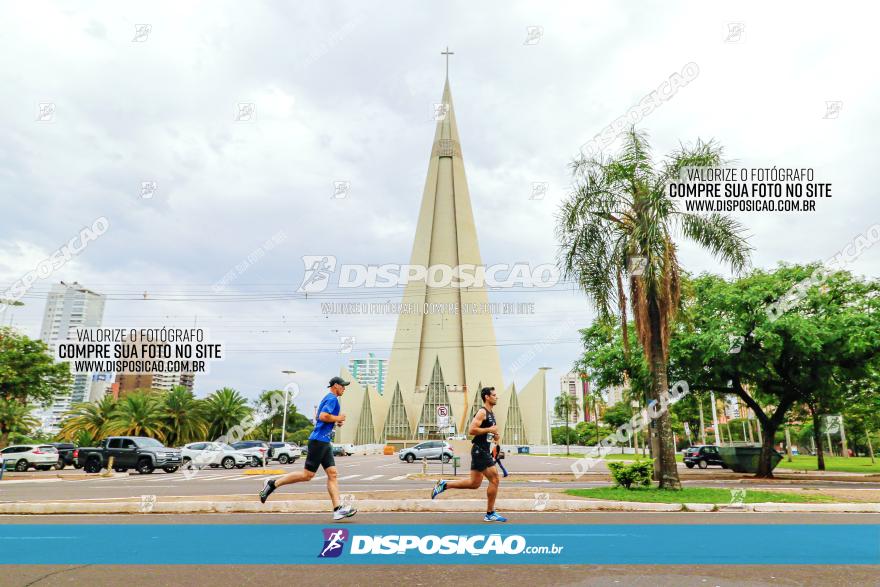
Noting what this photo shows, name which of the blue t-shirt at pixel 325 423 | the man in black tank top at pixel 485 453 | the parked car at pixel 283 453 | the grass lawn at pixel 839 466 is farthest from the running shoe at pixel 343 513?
the grass lawn at pixel 839 466

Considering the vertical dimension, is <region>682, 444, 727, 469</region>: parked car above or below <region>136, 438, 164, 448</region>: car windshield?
below

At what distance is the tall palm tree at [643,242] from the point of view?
41.4 ft

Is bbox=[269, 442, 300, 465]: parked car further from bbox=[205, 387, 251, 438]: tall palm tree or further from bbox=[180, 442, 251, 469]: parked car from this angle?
bbox=[205, 387, 251, 438]: tall palm tree

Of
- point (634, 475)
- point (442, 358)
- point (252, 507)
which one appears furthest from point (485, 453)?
point (442, 358)

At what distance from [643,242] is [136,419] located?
43265mm

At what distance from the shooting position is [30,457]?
30.1 meters

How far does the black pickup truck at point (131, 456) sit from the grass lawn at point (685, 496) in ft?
64.1

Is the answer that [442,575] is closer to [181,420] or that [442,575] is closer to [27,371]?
[27,371]

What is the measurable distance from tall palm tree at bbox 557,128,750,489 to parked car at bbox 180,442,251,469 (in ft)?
72.8

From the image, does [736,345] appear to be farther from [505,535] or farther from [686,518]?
[505,535]

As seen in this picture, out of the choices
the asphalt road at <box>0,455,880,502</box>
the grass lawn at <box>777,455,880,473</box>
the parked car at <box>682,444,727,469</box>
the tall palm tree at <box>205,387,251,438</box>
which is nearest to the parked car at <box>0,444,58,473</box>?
the asphalt road at <box>0,455,880,502</box>

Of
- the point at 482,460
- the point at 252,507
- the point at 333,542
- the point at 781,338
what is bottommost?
the point at 252,507

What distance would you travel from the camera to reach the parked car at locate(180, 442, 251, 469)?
28.0 metres

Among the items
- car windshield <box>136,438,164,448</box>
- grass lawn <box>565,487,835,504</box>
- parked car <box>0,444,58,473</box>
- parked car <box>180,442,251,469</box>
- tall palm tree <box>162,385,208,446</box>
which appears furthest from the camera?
tall palm tree <box>162,385,208,446</box>
